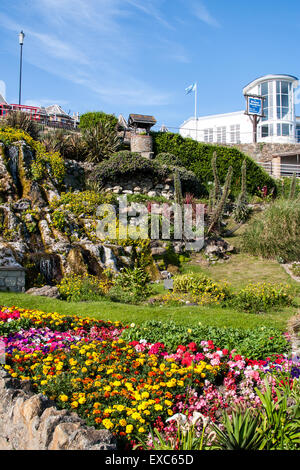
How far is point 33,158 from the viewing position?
19.5 meters

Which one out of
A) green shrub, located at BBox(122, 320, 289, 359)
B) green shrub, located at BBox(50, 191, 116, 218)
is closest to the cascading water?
green shrub, located at BBox(50, 191, 116, 218)

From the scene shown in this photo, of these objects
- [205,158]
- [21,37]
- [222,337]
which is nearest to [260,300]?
[222,337]

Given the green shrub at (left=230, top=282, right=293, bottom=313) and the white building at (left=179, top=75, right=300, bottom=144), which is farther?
the white building at (left=179, top=75, right=300, bottom=144)

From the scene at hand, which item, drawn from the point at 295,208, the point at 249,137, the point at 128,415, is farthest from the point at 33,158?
the point at 249,137

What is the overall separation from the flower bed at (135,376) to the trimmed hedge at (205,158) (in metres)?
22.0

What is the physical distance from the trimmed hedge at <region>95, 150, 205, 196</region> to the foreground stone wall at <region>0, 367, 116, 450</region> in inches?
718

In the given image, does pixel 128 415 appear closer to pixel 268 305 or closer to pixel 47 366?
pixel 47 366

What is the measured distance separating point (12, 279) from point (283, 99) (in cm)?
4599

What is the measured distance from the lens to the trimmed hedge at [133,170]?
22.5 metres

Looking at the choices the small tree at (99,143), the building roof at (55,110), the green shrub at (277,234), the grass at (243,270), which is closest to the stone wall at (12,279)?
the grass at (243,270)

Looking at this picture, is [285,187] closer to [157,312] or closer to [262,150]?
[262,150]

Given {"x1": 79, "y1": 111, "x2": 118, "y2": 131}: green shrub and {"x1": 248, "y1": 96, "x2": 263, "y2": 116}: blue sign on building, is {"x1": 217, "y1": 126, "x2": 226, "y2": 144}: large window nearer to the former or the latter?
{"x1": 248, "y1": 96, "x2": 263, "y2": 116}: blue sign on building

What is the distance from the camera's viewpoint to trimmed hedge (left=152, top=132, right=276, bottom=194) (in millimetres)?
28078
